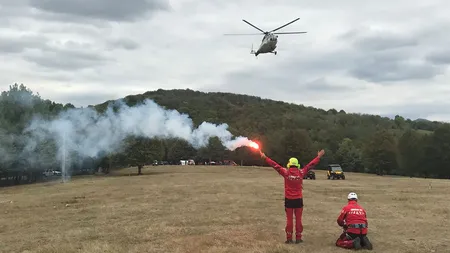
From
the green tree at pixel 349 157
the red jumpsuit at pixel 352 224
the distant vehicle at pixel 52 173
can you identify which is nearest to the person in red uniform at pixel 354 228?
the red jumpsuit at pixel 352 224

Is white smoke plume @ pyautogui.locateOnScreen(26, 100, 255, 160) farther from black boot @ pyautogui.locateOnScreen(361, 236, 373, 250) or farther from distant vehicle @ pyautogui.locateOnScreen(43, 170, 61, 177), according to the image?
black boot @ pyautogui.locateOnScreen(361, 236, 373, 250)

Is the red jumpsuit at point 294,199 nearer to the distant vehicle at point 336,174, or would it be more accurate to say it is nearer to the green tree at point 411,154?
the distant vehicle at point 336,174

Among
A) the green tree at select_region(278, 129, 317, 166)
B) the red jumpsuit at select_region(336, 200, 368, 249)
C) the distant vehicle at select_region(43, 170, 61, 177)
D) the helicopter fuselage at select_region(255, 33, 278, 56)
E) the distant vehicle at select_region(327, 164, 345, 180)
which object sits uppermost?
the helicopter fuselage at select_region(255, 33, 278, 56)

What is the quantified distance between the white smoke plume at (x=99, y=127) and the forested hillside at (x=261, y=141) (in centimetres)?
160

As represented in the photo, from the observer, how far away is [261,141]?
85812 mm

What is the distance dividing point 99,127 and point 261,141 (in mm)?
33239

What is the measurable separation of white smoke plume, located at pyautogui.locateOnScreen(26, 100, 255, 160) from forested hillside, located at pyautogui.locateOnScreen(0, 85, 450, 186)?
1603 mm

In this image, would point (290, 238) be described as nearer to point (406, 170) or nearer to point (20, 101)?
point (20, 101)

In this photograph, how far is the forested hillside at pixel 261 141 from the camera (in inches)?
2584

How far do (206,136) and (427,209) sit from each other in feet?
80.5

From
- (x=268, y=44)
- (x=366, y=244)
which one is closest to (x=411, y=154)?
(x=268, y=44)

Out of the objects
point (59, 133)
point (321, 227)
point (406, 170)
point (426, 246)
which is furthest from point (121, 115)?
point (406, 170)

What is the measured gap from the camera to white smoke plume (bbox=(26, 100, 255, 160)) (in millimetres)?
54281

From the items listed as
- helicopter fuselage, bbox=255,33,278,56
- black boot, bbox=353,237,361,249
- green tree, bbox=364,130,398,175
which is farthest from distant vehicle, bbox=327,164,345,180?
black boot, bbox=353,237,361,249
